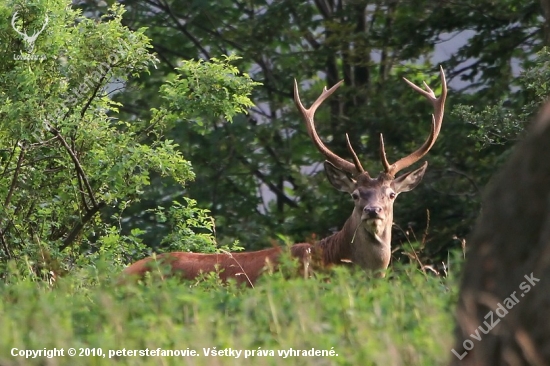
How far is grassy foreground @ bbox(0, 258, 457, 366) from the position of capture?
4.64 m

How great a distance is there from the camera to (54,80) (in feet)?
33.1

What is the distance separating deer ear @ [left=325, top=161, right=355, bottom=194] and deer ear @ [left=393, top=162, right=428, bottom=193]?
1.32 feet

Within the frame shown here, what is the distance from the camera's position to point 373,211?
31.8 ft

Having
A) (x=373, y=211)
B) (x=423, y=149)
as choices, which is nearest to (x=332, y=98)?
(x=423, y=149)

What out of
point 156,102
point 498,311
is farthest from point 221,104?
point 156,102

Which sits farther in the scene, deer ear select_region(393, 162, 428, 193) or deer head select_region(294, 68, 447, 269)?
deer ear select_region(393, 162, 428, 193)

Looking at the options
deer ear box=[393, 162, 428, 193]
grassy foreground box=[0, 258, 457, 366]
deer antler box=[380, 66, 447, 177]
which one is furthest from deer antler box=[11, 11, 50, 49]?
grassy foreground box=[0, 258, 457, 366]

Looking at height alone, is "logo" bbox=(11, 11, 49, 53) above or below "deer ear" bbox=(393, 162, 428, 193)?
above

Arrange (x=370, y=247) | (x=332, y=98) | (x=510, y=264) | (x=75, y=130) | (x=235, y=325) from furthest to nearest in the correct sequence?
(x=332, y=98)
(x=75, y=130)
(x=370, y=247)
(x=235, y=325)
(x=510, y=264)

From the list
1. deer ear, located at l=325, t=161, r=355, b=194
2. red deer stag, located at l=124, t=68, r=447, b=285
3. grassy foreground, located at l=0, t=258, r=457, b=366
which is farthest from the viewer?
deer ear, located at l=325, t=161, r=355, b=194

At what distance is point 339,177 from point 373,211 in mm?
1165

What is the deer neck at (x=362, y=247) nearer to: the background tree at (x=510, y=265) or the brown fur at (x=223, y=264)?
the brown fur at (x=223, y=264)

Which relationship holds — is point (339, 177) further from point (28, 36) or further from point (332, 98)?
point (332, 98)

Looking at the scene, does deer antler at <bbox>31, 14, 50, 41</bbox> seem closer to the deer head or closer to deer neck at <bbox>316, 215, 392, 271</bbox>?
the deer head
